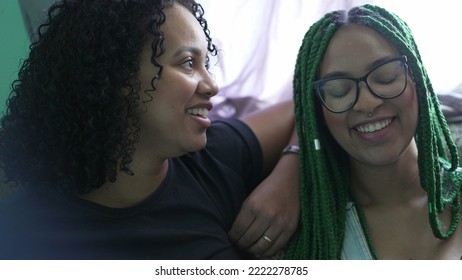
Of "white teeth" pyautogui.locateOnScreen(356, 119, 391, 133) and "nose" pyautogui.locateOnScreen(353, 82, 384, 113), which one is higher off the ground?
"nose" pyautogui.locateOnScreen(353, 82, 384, 113)

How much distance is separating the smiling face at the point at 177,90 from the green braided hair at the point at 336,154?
0.19m

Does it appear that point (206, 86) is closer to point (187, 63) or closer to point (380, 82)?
point (187, 63)

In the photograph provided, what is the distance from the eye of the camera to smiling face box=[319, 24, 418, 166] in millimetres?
946

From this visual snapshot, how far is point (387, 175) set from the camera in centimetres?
105

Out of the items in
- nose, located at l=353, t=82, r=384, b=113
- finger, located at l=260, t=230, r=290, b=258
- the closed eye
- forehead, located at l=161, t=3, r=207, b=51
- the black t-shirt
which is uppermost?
forehead, located at l=161, t=3, r=207, b=51

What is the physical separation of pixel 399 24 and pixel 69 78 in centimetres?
59

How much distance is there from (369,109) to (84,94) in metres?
0.49

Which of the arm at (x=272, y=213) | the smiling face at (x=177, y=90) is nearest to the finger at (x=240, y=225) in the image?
the arm at (x=272, y=213)

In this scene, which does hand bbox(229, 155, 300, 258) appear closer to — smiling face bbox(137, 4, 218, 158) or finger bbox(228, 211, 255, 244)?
finger bbox(228, 211, 255, 244)

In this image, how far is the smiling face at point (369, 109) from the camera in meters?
0.95

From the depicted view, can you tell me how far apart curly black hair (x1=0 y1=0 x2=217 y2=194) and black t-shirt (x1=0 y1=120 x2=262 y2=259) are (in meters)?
0.05

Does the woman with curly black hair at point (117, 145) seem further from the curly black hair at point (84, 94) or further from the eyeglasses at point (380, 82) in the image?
the eyeglasses at point (380, 82)

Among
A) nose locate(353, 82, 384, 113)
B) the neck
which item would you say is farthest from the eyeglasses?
the neck
